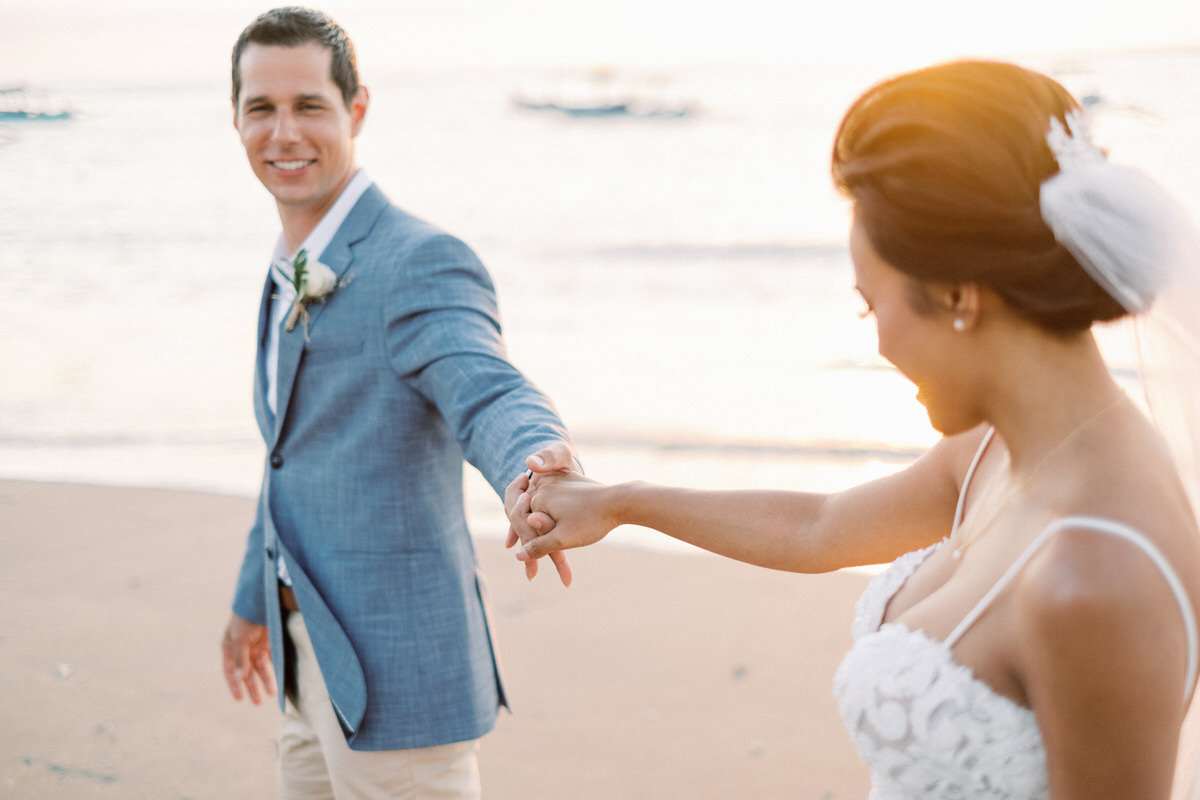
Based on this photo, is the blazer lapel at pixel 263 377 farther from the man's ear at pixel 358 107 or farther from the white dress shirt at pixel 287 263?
the man's ear at pixel 358 107

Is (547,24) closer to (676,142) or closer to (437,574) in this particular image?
(676,142)

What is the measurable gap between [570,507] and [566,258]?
1375 cm

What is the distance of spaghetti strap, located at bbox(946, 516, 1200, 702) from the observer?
53.4 inches

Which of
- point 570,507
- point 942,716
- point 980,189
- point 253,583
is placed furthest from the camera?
point 253,583

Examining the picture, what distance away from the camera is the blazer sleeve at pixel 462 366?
7.96 ft

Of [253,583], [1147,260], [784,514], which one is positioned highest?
[1147,260]

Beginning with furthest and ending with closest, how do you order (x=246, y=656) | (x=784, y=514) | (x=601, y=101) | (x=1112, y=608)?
(x=601, y=101)
(x=246, y=656)
(x=784, y=514)
(x=1112, y=608)

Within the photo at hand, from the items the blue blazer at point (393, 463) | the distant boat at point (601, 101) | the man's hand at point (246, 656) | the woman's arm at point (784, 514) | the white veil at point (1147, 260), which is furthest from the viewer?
the distant boat at point (601, 101)

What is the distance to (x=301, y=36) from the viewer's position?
110 inches

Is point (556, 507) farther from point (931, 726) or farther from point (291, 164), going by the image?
point (291, 164)

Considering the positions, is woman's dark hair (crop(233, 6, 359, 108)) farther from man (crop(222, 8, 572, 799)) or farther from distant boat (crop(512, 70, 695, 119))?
distant boat (crop(512, 70, 695, 119))

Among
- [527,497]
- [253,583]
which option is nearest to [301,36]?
[527,497]

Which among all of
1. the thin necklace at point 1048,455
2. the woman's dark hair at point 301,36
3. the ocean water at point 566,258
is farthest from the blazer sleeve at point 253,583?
the ocean water at point 566,258

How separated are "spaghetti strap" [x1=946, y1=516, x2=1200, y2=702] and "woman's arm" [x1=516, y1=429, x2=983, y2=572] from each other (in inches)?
19.9
